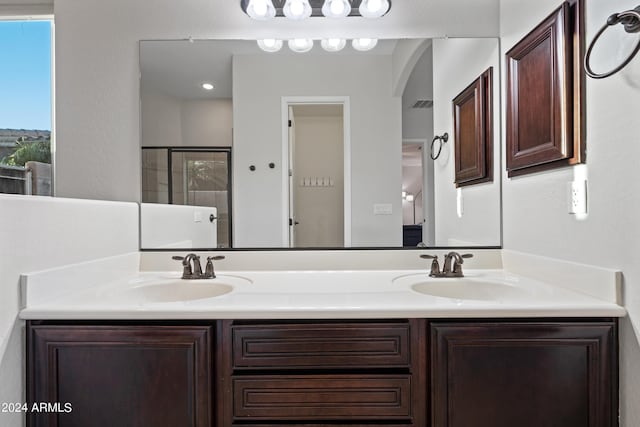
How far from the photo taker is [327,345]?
1.04 metres

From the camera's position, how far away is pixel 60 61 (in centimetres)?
163

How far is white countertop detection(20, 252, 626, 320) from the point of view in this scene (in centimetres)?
101

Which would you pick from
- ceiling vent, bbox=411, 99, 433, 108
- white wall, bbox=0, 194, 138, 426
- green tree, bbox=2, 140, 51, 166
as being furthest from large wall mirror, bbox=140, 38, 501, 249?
green tree, bbox=2, 140, 51, 166

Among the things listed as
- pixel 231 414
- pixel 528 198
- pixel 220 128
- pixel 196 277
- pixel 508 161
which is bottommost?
pixel 231 414

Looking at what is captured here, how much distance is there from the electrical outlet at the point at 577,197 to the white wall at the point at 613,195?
0.02 m

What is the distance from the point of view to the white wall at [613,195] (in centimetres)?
93

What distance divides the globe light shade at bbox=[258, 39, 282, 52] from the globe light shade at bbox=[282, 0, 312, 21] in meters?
0.13

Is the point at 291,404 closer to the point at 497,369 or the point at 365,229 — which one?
the point at 497,369

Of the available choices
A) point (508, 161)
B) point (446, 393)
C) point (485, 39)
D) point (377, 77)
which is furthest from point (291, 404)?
point (485, 39)

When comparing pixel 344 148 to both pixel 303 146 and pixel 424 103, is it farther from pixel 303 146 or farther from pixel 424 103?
pixel 424 103

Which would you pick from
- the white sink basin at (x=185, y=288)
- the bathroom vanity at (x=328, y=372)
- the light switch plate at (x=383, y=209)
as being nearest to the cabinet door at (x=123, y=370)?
the bathroom vanity at (x=328, y=372)

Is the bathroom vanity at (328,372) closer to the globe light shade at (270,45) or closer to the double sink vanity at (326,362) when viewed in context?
the double sink vanity at (326,362)

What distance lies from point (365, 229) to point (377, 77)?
75 centimetres

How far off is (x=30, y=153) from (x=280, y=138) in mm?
1243
